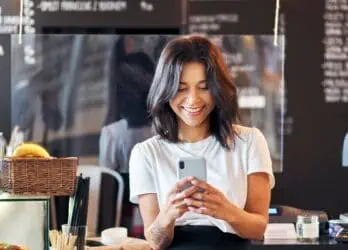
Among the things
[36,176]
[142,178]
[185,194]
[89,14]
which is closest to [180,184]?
[185,194]

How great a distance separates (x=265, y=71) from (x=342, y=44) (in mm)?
442

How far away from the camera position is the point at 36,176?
151 cm

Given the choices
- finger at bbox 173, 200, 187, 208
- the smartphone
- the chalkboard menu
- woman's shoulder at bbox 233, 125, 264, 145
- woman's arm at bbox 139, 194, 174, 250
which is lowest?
woman's arm at bbox 139, 194, 174, 250

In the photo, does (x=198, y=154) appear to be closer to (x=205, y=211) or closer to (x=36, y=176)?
(x=205, y=211)

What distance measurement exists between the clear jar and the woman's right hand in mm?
1409

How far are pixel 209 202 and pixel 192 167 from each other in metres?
0.08

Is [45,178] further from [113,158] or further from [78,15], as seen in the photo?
[78,15]

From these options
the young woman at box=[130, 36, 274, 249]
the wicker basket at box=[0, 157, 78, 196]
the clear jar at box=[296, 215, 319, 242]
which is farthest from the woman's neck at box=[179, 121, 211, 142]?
the clear jar at box=[296, 215, 319, 242]

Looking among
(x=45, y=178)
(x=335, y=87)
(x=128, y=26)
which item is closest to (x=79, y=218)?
(x=45, y=178)

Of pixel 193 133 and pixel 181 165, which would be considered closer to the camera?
pixel 181 165

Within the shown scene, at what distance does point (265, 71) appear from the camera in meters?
3.26

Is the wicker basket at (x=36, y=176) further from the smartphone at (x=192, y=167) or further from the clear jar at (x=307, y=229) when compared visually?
the clear jar at (x=307, y=229)

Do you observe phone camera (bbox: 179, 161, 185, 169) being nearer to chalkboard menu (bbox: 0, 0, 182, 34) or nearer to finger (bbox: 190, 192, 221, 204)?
finger (bbox: 190, 192, 221, 204)

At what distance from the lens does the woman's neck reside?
136 cm
